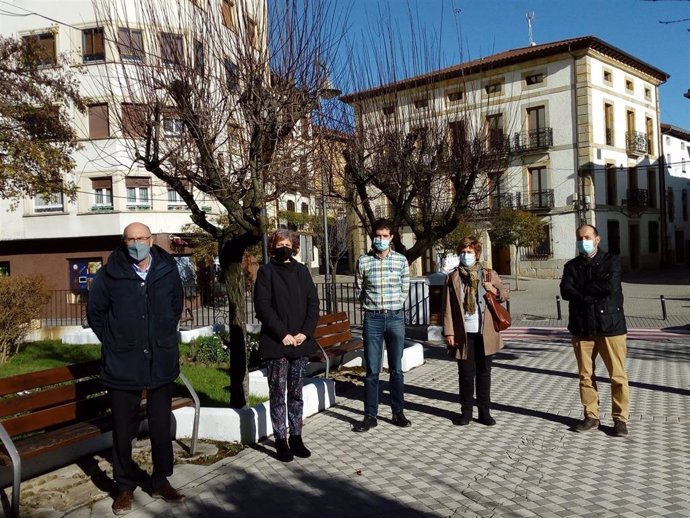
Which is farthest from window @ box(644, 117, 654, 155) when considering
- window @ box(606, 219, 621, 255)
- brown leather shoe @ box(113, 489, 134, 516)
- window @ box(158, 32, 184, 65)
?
brown leather shoe @ box(113, 489, 134, 516)

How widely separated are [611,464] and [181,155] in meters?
4.79

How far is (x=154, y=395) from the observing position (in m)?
4.17

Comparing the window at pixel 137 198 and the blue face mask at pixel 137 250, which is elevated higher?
the window at pixel 137 198

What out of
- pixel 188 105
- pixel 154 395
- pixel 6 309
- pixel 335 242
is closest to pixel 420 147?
pixel 188 105

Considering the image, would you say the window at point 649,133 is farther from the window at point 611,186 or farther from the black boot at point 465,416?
the black boot at point 465,416

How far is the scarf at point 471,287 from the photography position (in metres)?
5.92

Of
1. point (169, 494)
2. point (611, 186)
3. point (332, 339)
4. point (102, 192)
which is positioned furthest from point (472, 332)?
point (611, 186)

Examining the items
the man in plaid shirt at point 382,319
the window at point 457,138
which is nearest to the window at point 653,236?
the window at point 457,138

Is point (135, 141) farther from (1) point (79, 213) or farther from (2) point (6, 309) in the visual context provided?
(1) point (79, 213)

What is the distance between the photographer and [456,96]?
35.5 feet

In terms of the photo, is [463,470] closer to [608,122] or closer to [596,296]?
[596,296]

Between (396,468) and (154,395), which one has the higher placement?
(154,395)

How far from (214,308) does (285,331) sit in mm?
12636

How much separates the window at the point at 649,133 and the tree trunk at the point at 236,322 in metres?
41.8
